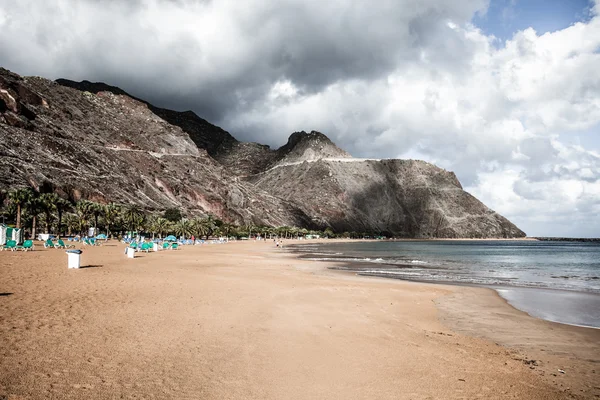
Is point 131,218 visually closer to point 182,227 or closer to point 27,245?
point 182,227

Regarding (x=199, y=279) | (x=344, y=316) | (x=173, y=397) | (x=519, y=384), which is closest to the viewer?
(x=173, y=397)

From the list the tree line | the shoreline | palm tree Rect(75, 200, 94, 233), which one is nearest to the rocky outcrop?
the tree line

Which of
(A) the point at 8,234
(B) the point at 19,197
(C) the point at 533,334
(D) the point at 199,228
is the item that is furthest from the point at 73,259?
(D) the point at 199,228

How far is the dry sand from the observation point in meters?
6.84

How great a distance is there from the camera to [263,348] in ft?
30.6

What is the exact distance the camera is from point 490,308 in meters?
17.2

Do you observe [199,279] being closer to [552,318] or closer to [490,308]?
[490,308]

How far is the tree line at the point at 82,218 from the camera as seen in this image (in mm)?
59109

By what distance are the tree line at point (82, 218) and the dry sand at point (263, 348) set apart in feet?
169

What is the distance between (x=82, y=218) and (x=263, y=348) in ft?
259

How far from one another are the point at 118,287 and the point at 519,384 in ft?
48.6

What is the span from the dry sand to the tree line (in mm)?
51407

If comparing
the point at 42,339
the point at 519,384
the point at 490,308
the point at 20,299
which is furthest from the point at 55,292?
the point at 490,308

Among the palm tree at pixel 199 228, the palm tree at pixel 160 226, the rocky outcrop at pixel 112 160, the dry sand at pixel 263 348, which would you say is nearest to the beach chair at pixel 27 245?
the dry sand at pixel 263 348
